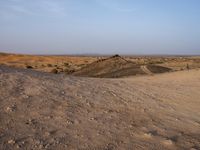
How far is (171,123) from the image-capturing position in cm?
831

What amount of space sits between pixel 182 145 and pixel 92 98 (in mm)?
2978

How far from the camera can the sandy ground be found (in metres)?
6.48

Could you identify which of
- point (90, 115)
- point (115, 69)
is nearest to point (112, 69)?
point (115, 69)

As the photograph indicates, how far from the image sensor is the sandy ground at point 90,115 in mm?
6477

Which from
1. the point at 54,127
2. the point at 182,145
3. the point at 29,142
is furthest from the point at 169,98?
the point at 29,142

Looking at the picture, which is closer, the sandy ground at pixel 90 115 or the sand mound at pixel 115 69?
the sandy ground at pixel 90 115

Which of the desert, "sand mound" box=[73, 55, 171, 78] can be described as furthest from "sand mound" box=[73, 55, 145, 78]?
the desert

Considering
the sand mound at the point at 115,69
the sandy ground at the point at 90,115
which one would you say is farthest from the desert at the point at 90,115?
the sand mound at the point at 115,69

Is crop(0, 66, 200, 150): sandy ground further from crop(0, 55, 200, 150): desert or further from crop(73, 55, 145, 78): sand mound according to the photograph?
crop(73, 55, 145, 78): sand mound

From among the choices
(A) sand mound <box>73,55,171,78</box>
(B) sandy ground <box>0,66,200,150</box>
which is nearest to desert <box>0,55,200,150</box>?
(B) sandy ground <box>0,66,200,150</box>

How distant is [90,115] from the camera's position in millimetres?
7902

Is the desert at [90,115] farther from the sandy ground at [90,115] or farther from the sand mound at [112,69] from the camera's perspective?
the sand mound at [112,69]

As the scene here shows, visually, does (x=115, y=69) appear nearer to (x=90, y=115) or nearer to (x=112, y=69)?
(x=112, y=69)

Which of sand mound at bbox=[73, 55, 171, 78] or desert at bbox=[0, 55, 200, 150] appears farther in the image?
sand mound at bbox=[73, 55, 171, 78]
